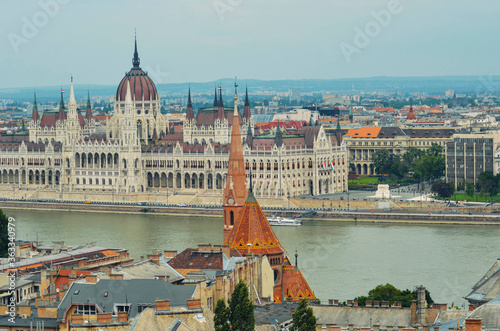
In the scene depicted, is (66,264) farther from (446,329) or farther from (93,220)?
(93,220)

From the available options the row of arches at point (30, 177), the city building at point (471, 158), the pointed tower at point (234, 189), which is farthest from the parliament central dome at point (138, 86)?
the pointed tower at point (234, 189)

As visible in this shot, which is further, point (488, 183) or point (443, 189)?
point (488, 183)

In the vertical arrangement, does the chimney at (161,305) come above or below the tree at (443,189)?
above

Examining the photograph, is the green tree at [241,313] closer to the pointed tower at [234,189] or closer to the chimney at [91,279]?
the chimney at [91,279]

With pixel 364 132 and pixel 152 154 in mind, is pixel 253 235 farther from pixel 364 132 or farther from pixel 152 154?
pixel 364 132

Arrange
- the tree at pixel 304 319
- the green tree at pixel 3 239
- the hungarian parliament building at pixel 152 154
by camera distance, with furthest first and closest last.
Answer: the hungarian parliament building at pixel 152 154 → the green tree at pixel 3 239 → the tree at pixel 304 319

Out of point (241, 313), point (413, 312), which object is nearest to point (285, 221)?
point (413, 312)
